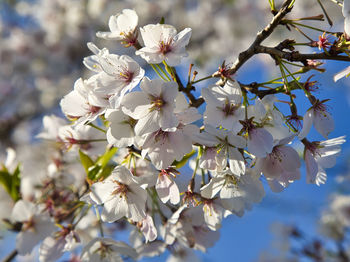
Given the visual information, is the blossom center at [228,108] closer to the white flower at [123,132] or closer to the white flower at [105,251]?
the white flower at [123,132]

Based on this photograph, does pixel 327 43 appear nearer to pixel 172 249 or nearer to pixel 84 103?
pixel 84 103

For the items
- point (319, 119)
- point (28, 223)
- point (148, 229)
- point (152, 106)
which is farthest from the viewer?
point (28, 223)

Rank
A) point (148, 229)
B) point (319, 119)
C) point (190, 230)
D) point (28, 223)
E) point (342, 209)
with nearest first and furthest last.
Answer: point (319, 119) → point (148, 229) → point (190, 230) → point (28, 223) → point (342, 209)

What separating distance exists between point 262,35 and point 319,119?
351mm

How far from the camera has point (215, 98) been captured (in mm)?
1084

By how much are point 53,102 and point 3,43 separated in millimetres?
1265

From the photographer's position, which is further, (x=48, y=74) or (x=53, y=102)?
(x=53, y=102)

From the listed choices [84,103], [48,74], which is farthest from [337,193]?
[48,74]

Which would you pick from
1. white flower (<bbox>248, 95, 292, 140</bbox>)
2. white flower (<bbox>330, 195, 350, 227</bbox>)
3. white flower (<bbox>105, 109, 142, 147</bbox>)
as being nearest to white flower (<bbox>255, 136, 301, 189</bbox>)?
white flower (<bbox>248, 95, 292, 140</bbox>)

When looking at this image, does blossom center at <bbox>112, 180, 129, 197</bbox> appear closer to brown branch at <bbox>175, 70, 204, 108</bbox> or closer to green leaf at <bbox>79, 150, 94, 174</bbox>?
green leaf at <bbox>79, 150, 94, 174</bbox>

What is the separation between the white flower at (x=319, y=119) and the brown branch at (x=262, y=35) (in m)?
0.28

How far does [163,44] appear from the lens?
112cm

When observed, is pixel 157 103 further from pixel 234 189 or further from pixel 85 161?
pixel 85 161

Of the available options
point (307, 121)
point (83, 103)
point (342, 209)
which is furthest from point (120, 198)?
point (342, 209)
